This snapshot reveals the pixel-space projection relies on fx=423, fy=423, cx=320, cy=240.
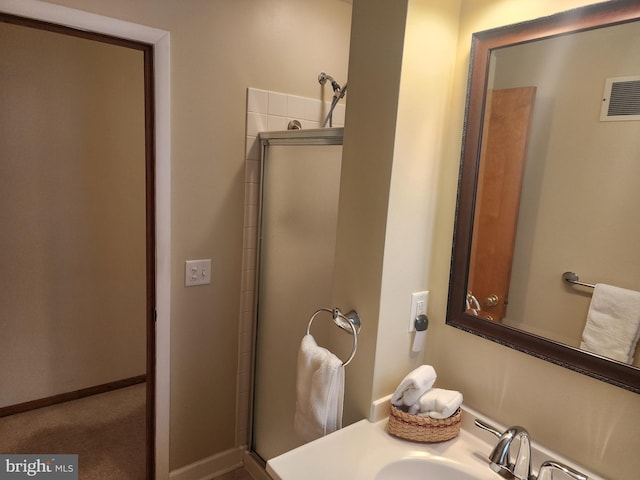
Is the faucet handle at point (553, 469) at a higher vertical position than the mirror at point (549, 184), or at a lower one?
lower

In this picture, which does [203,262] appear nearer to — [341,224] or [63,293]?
[341,224]

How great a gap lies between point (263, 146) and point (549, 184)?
1.26m

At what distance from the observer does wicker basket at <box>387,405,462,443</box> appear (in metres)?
1.15

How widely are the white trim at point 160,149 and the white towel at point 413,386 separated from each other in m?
1.09

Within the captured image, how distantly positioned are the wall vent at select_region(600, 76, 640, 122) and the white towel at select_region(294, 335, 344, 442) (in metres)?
0.91

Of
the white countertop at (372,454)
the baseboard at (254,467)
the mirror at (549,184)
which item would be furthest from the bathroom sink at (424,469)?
the baseboard at (254,467)

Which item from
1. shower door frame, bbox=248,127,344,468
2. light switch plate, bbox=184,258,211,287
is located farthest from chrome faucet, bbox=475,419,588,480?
light switch plate, bbox=184,258,211,287

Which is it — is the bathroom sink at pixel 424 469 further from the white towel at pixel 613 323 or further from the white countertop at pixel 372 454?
the white towel at pixel 613 323

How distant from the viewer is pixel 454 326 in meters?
1.27

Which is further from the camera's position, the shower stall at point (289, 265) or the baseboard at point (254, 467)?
the baseboard at point (254, 467)

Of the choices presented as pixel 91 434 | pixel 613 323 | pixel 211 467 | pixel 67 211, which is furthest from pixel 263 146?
pixel 91 434

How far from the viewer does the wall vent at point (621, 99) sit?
0.89m

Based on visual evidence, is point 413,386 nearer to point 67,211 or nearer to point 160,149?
point 160,149

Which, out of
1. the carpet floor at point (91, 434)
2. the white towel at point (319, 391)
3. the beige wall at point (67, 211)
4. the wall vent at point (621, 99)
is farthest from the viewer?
the beige wall at point (67, 211)
